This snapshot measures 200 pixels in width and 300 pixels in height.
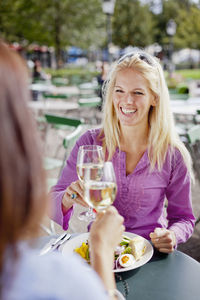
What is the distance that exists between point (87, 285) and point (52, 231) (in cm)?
300

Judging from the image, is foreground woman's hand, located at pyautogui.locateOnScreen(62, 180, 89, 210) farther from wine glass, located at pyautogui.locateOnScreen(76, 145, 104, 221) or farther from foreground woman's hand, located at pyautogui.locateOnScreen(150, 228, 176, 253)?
foreground woman's hand, located at pyautogui.locateOnScreen(150, 228, 176, 253)

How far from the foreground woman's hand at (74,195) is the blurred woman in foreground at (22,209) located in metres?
0.94

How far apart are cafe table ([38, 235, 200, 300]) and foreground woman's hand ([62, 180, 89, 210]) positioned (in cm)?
42

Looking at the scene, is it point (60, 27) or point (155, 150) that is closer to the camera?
point (155, 150)

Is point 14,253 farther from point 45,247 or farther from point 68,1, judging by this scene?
point 68,1

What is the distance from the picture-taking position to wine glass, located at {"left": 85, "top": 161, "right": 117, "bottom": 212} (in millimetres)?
1193

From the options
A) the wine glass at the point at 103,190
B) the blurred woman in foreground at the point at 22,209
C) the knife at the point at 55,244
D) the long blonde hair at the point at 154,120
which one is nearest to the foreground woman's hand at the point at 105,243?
the wine glass at the point at 103,190

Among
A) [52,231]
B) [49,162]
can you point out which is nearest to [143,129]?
[52,231]

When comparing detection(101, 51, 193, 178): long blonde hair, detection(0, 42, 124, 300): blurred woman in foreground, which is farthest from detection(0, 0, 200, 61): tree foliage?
detection(0, 42, 124, 300): blurred woman in foreground

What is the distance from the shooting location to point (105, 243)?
100 cm

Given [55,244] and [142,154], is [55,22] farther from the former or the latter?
[55,244]

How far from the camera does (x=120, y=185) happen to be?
2.02 meters

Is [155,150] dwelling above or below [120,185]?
above

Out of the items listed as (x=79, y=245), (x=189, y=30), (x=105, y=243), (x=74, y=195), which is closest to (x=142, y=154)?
(x=74, y=195)
